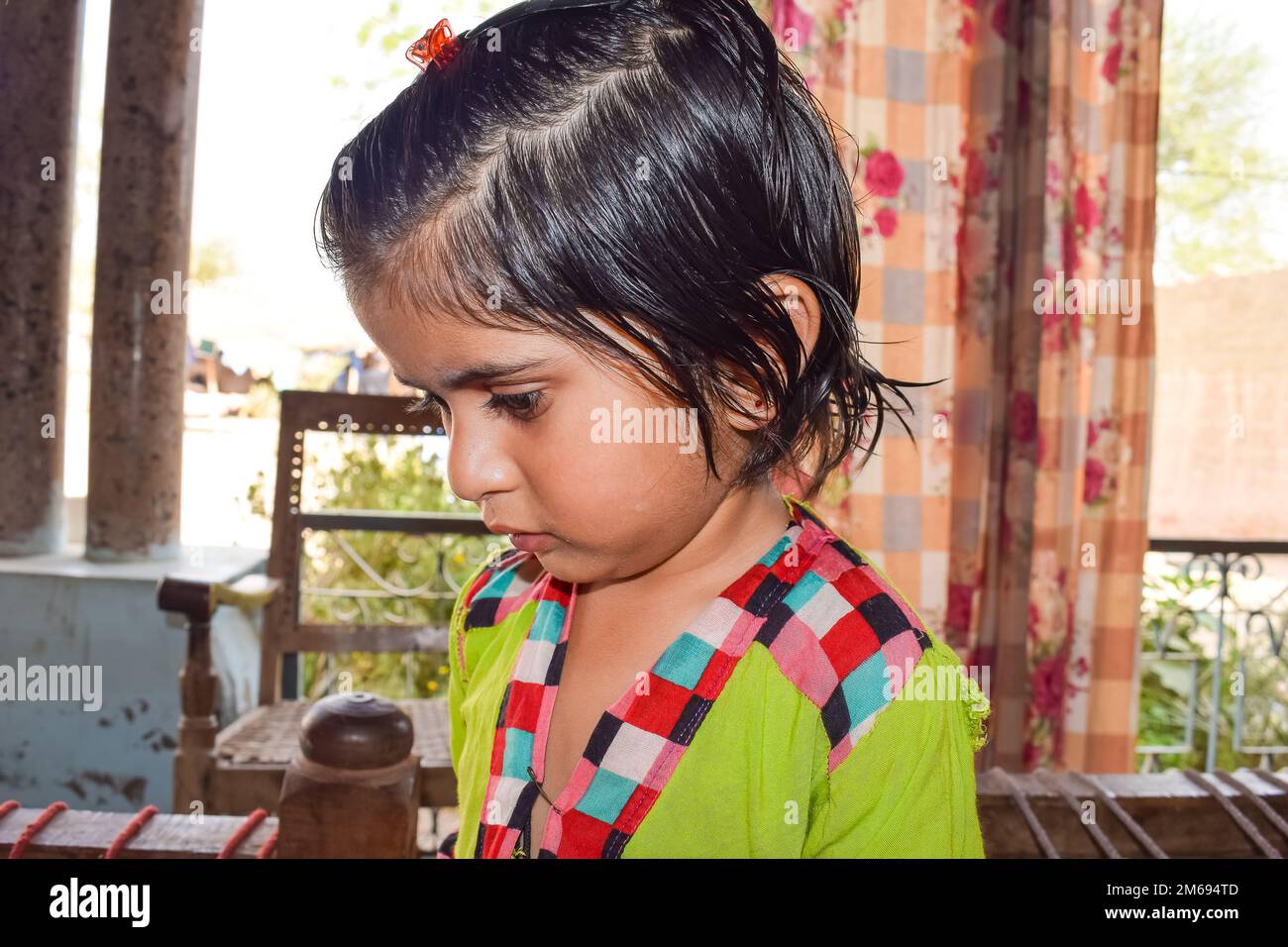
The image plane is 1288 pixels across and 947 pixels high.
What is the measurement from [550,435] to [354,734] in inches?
8.6

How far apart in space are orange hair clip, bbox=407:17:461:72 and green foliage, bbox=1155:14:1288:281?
8.49ft

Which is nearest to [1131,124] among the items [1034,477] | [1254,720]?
[1034,477]

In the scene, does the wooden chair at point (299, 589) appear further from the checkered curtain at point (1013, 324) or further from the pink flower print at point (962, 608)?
the pink flower print at point (962, 608)

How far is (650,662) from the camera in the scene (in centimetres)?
71

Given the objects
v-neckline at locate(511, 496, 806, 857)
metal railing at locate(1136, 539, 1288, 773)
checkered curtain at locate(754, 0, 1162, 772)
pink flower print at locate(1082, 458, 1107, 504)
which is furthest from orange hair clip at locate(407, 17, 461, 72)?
metal railing at locate(1136, 539, 1288, 773)

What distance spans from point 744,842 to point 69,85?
2574mm

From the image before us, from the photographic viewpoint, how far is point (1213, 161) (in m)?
2.71

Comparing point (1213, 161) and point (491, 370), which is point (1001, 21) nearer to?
point (1213, 161)

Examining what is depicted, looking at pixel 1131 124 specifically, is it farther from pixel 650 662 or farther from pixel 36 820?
pixel 36 820

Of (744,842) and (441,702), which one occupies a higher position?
(744,842)

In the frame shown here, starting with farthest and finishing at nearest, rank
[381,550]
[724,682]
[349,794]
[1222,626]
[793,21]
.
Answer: [381,550], [1222,626], [793,21], [724,682], [349,794]

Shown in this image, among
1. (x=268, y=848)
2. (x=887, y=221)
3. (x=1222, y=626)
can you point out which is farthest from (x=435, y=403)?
(x=1222, y=626)

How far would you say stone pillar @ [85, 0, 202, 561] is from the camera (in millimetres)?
2256

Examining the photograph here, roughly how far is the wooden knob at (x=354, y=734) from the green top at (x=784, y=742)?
0.50 ft
